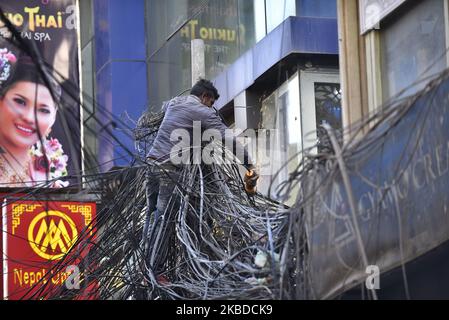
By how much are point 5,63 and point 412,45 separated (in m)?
14.0

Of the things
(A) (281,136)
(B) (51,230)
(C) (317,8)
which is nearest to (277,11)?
(C) (317,8)

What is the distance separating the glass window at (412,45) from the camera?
34.8ft

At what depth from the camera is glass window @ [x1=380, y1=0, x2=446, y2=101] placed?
10.6 m

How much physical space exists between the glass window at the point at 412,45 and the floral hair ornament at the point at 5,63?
1303 cm

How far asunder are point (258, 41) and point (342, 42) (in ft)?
15.7

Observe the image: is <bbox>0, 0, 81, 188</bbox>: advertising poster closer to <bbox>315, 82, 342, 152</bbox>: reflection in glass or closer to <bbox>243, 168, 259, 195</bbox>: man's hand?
<bbox>315, 82, 342, 152</bbox>: reflection in glass

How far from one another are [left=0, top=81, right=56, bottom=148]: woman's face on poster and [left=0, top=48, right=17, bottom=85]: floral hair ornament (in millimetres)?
301

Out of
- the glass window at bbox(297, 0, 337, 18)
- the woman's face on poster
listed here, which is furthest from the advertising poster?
the glass window at bbox(297, 0, 337, 18)

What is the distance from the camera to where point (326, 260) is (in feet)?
27.9

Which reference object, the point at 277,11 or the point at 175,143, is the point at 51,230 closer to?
the point at 277,11

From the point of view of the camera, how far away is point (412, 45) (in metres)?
11.1

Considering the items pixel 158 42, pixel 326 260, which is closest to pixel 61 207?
pixel 158 42

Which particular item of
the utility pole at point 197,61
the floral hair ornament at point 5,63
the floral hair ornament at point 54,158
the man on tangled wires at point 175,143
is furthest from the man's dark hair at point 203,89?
the floral hair ornament at point 5,63
